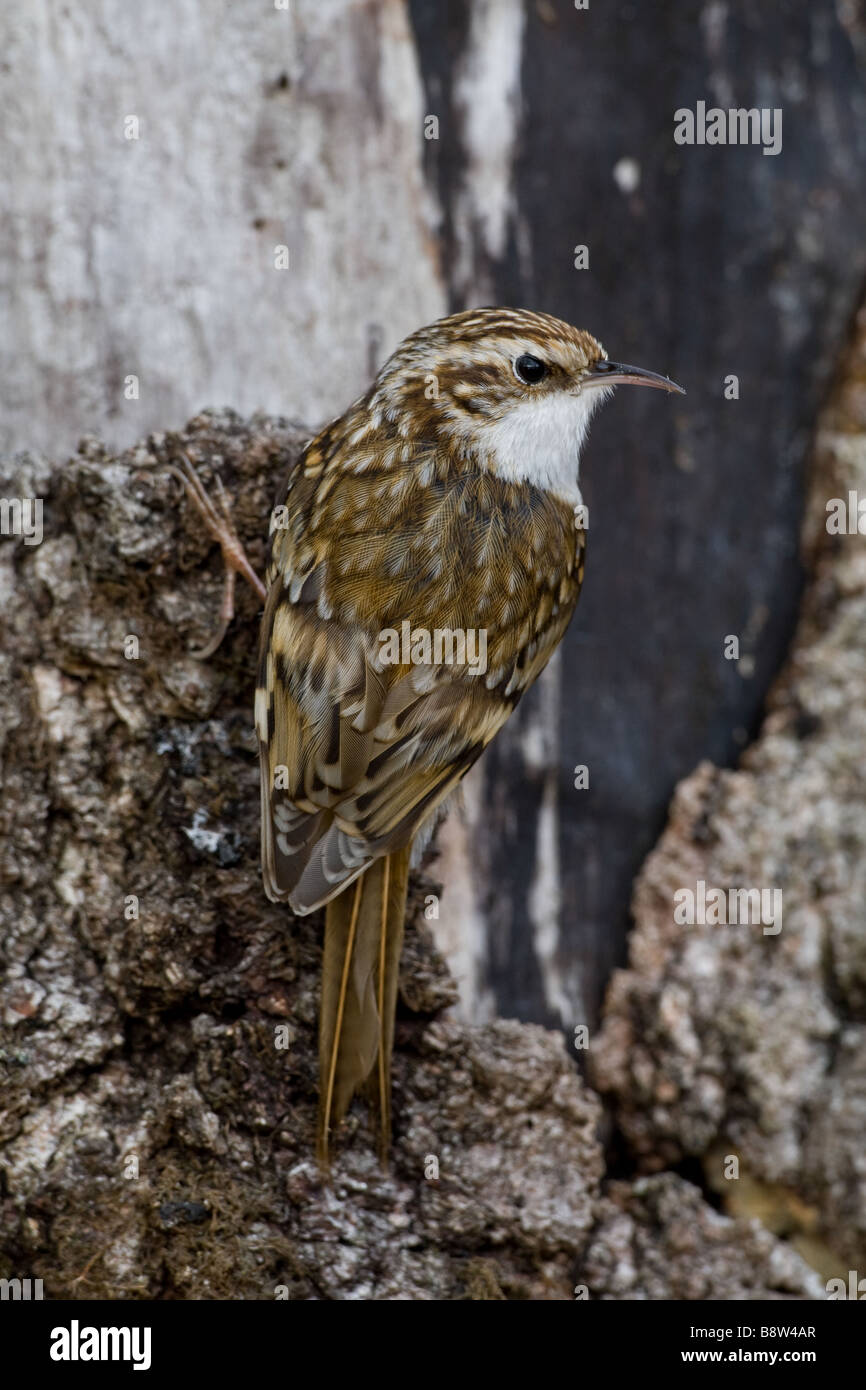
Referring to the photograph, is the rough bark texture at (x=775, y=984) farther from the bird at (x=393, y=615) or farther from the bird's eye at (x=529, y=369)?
the bird's eye at (x=529, y=369)

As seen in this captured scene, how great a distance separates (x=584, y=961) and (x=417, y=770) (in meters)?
0.75

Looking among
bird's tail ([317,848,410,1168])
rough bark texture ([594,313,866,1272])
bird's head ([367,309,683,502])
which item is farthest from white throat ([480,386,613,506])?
rough bark texture ([594,313,866,1272])

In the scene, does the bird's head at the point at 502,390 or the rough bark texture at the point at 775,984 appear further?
the rough bark texture at the point at 775,984

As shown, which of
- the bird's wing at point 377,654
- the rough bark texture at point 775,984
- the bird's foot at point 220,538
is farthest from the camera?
the rough bark texture at point 775,984

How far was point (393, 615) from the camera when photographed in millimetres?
1949

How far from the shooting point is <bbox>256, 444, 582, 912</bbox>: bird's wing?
191cm

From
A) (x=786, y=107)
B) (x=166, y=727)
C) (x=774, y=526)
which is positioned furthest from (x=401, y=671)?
(x=786, y=107)

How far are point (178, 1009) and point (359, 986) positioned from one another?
306mm

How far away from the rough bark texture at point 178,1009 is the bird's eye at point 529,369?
394 millimetres

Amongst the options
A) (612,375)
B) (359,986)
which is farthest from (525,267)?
(359,986)

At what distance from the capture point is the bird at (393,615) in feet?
6.33

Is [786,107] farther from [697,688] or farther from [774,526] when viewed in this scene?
[697,688]

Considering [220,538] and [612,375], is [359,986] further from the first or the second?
[612,375]

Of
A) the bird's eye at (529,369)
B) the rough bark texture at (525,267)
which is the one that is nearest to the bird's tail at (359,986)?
the rough bark texture at (525,267)
